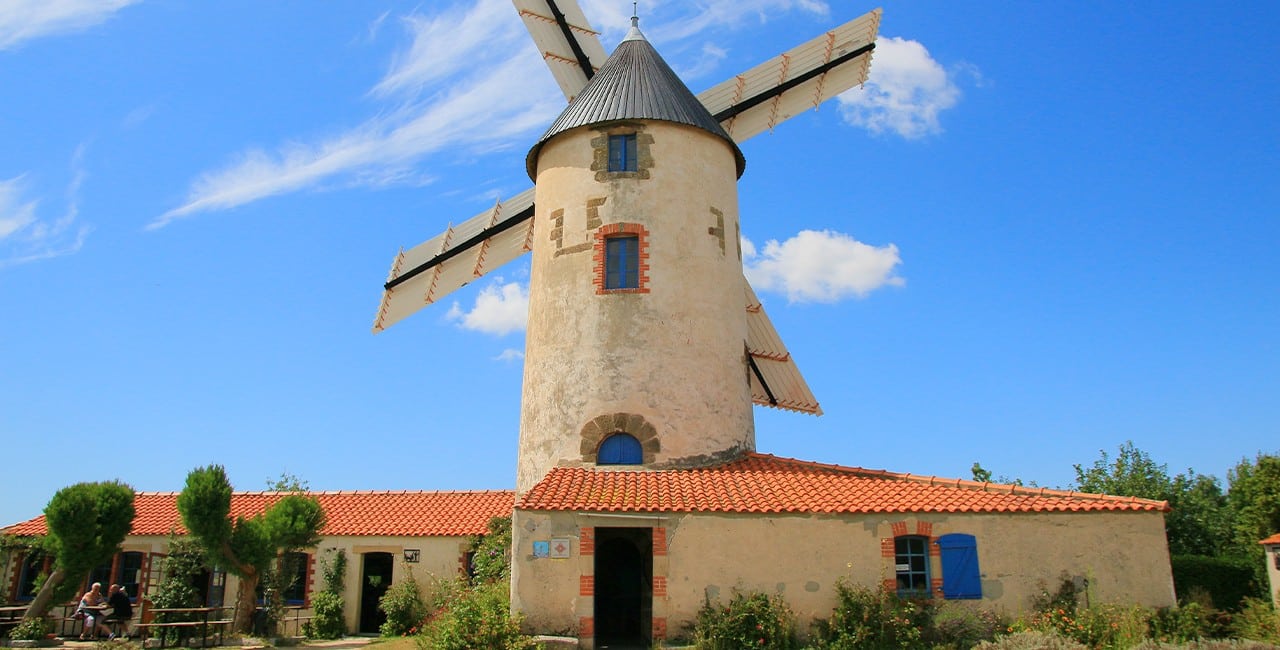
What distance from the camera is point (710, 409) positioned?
1628cm

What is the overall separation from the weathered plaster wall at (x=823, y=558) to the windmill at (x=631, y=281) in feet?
9.07

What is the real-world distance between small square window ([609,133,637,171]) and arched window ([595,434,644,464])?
509 centimetres

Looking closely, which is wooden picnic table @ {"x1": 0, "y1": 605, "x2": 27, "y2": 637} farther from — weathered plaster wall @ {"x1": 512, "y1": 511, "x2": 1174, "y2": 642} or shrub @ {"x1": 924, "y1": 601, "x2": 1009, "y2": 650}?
shrub @ {"x1": 924, "y1": 601, "x2": 1009, "y2": 650}

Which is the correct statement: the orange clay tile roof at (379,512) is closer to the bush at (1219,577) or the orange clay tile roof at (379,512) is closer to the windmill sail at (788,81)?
the windmill sail at (788,81)

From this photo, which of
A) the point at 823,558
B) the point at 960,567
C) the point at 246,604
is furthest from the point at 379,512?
the point at 960,567

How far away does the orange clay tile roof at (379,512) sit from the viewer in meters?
20.1

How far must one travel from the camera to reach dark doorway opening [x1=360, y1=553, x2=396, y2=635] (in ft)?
65.4

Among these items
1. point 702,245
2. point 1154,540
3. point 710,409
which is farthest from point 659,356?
point 1154,540

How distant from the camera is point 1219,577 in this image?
21.6 meters

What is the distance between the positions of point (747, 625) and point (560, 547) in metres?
2.84

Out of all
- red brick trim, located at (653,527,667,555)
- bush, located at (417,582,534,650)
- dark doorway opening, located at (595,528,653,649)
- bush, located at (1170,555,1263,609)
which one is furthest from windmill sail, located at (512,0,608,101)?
bush, located at (1170,555,1263,609)

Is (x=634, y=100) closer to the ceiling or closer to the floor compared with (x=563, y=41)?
closer to the floor

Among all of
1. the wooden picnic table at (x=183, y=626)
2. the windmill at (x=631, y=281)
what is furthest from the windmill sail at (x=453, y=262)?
the wooden picnic table at (x=183, y=626)

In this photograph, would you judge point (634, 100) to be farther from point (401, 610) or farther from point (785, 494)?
point (401, 610)
